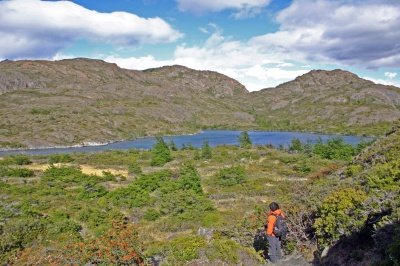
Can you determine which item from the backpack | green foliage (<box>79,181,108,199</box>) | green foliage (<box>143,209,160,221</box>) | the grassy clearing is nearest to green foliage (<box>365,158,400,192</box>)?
the grassy clearing

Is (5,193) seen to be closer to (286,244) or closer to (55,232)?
(55,232)

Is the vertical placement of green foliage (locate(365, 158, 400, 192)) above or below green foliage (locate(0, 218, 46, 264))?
above

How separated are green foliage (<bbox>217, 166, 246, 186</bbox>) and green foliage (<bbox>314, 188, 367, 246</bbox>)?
3487cm

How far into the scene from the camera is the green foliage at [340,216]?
14.5m

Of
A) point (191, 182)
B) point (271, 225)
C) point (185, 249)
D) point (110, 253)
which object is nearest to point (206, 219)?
point (191, 182)

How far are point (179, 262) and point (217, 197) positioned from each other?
2896 cm

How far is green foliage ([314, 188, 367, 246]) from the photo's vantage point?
47.7 feet

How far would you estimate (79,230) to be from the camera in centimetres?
2884

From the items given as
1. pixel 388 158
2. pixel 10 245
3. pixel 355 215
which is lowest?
pixel 10 245

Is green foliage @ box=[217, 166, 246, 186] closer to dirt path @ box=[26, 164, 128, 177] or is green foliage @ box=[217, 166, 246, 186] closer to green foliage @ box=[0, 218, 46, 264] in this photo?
dirt path @ box=[26, 164, 128, 177]

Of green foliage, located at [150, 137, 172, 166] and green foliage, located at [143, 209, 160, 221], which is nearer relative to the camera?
green foliage, located at [143, 209, 160, 221]

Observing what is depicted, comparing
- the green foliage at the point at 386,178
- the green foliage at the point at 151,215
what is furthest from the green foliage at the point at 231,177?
the green foliage at the point at 386,178

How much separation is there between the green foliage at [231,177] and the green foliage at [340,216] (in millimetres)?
34873

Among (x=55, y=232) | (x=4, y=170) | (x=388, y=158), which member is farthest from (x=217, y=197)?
(x=4, y=170)
